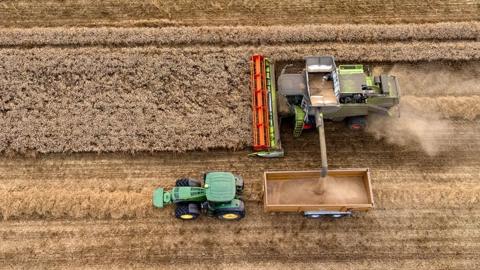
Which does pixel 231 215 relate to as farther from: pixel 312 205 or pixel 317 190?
pixel 317 190

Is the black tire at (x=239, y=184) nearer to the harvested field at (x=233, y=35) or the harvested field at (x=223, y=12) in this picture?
the harvested field at (x=233, y=35)

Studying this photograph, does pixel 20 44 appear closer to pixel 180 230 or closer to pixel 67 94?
pixel 67 94

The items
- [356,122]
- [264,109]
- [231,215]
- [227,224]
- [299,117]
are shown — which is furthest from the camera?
[264,109]

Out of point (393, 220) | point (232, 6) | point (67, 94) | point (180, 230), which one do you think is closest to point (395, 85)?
point (393, 220)

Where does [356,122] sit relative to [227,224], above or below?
above

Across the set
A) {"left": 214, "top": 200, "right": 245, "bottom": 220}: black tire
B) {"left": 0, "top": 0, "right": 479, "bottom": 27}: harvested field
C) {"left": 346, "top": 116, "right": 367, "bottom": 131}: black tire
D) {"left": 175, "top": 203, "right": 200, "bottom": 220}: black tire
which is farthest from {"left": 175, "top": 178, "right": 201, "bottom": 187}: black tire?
{"left": 0, "top": 0, "right": 479, "bottom": 27}: harvested field

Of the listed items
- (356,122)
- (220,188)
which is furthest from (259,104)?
(220,188)
